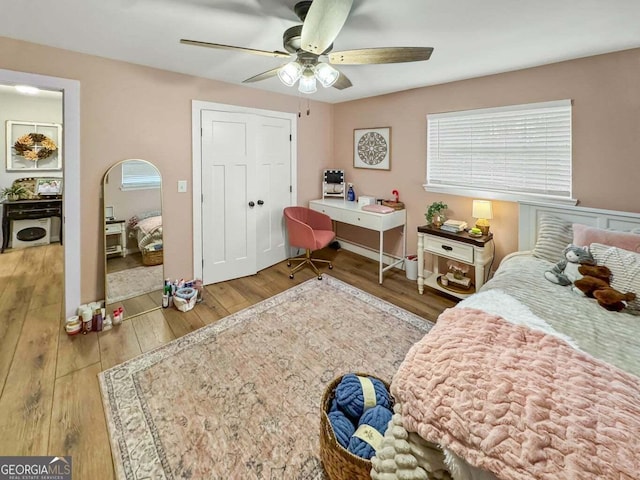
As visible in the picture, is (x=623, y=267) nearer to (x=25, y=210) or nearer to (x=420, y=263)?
(x=420, y=263)

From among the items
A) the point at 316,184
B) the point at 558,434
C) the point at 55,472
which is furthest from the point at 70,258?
the point at 558,434

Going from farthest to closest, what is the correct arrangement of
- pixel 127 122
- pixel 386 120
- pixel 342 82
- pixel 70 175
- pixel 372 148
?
pixel 372 148
pixel 386 120
pixel 127 122
pixel 70 175
pixel 342 82

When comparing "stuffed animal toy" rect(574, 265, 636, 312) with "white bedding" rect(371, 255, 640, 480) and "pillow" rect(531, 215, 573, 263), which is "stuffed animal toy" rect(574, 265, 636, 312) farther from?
"pillow" rect(531, 215, 573, 263)

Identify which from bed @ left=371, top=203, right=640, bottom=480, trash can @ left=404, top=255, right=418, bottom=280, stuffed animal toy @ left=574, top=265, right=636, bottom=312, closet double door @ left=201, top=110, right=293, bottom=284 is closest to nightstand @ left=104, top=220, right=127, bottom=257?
closet double door @ left=201, top=110, right=293, bottom=284

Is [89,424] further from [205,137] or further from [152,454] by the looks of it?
[205,137]

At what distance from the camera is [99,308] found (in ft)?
8.71

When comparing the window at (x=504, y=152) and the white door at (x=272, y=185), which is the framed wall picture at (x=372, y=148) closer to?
the window at (x=504, y=152)

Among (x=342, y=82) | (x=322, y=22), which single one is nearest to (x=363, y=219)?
(x=342, y=82)

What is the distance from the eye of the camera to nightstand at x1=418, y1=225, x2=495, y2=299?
2.89 metres

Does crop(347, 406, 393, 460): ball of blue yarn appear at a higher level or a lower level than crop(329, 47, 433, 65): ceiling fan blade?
lower

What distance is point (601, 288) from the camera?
1755mm

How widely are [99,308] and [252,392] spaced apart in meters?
1.71

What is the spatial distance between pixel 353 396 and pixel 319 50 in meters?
1.77

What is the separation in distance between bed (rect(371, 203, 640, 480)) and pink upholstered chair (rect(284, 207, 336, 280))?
2260 millimetres
